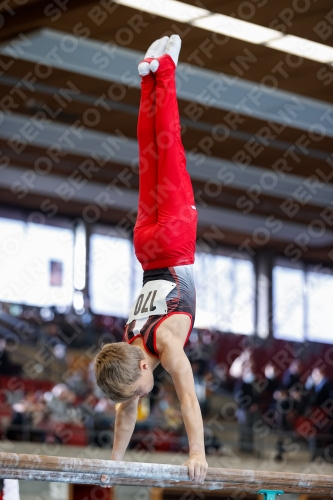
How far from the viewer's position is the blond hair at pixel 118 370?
3.46 metres

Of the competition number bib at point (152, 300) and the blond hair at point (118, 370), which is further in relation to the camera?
the competition number bib at point (152, 300)

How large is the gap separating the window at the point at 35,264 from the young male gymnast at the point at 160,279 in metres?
9.94

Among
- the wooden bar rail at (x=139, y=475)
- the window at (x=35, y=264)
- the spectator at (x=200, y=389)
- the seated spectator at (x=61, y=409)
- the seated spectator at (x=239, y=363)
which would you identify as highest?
the window at (x=35, y=264)

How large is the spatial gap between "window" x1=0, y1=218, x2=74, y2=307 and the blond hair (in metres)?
10.6

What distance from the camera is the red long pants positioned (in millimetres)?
4070

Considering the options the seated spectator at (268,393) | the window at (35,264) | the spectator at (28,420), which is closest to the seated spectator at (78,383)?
the spectator at (28,420)

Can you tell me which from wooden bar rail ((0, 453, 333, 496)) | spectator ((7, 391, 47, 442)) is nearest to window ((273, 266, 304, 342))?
spectator ((7, 391, 47, 442))

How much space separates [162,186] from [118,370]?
1161mm

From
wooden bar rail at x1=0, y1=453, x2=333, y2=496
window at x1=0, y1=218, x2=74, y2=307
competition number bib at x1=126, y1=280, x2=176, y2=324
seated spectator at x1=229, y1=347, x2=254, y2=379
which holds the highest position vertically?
window at x1=0, y1=218, x2=74, y2=307

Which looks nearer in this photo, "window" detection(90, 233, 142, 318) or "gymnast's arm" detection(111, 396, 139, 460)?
"gymnast's arm" detection(111, 396, 139, 460)

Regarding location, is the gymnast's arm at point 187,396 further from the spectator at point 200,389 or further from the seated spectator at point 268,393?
the seated spectator at point 268,393

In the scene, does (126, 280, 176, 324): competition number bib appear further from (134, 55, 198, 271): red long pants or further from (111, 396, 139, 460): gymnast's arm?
(111, 396, 139, 460): gymnast's arm

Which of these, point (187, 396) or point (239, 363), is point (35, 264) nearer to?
point (239, 363)

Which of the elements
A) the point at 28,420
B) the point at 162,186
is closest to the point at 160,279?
the point at 162,186
